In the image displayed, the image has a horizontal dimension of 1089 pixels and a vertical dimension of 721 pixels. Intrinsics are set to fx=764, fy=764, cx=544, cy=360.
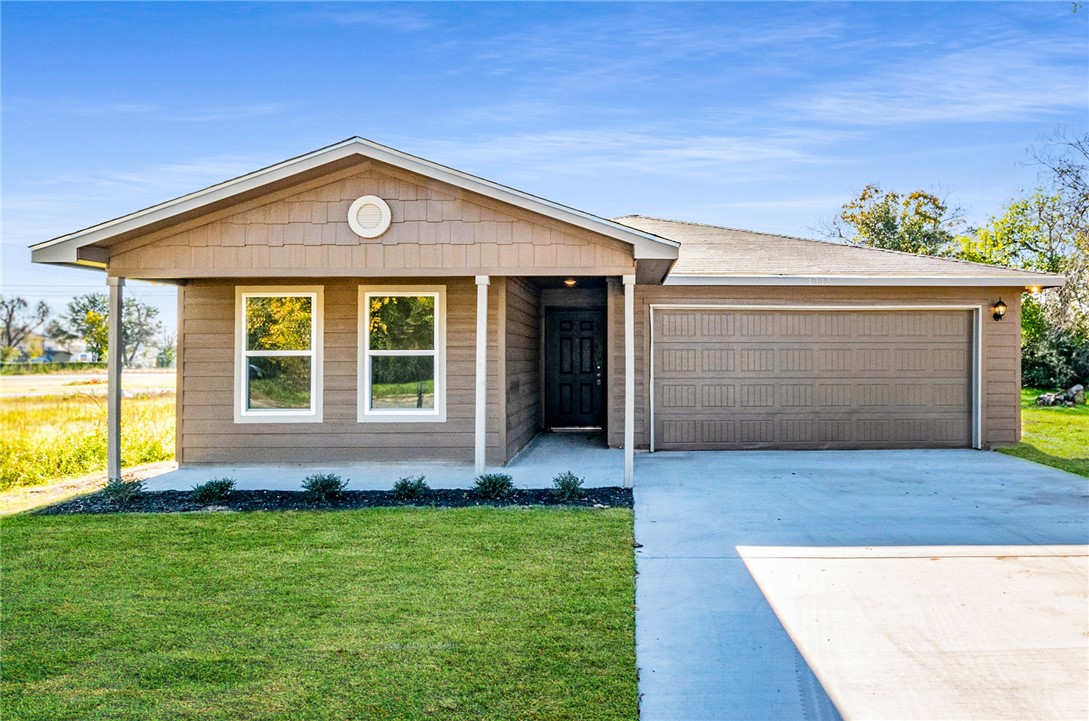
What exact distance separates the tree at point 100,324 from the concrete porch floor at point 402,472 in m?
45.1

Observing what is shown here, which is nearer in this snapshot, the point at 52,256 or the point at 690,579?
the point at 690,579

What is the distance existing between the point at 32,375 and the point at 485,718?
143 feet

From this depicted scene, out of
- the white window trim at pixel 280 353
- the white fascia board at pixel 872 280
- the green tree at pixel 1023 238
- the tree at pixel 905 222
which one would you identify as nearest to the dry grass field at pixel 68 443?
the white window trim at pixel 280 353

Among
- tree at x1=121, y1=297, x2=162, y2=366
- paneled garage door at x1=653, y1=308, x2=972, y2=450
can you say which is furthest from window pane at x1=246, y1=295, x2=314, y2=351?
tree at x1=121, y1=297, x2=162, y2=366

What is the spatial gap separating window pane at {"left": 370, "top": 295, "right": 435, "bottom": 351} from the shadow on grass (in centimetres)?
805

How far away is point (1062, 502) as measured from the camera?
7402mm

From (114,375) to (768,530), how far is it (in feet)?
22.4

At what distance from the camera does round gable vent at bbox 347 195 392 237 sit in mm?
8188

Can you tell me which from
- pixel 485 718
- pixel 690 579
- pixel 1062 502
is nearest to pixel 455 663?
pixel 485 718

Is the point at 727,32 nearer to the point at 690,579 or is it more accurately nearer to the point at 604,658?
the point at 690,579

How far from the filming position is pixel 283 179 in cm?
805

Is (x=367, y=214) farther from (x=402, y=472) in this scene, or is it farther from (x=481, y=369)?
(x=402, y=472)

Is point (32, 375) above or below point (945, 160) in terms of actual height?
below

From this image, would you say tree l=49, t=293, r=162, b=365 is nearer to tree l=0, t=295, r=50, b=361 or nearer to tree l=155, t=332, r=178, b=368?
tree l=155, t=332, r=178, b=368
